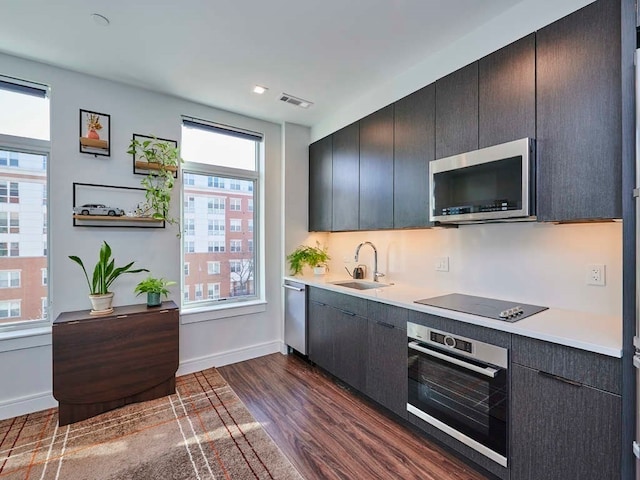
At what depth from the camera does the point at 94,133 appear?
2645 millimetres

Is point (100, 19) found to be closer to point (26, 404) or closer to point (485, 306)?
point (26, 404)

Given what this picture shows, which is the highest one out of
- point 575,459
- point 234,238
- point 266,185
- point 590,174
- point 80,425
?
point 266,185

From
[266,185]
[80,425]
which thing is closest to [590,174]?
[266,185]

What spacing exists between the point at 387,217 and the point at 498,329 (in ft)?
4.19

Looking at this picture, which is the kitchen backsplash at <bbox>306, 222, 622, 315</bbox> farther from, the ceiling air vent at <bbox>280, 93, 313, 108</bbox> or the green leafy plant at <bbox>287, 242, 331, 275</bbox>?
the ceiling air vent at <bbox>280, 93, 313, 108</bbox>

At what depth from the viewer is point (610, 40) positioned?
1.43m

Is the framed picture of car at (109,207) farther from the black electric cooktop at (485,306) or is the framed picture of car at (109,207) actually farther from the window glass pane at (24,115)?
the black electric cooktop at (485,306)

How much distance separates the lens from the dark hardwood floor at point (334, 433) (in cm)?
179

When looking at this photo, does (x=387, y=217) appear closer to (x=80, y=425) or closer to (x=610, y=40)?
(x=610, y=40)

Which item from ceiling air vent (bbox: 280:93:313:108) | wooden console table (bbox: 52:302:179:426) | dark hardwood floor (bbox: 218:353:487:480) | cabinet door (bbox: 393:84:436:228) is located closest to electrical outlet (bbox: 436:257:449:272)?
cabinet door (bbox: 393:84:436:228)

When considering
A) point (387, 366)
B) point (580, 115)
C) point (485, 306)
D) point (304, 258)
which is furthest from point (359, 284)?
point (580, 115)

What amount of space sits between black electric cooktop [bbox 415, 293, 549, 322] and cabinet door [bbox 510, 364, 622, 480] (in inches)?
10.8

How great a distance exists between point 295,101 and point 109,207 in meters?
2.00

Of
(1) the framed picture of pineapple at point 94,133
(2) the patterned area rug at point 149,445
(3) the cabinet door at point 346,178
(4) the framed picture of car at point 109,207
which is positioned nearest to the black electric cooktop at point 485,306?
(3) the cabinet door at point 346,178
